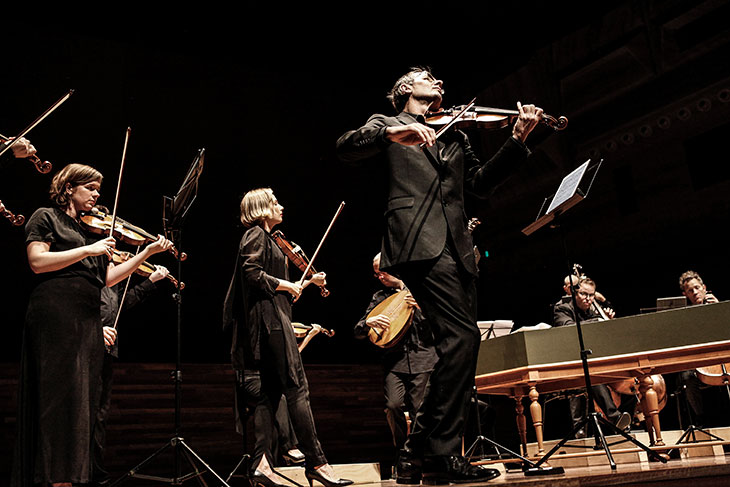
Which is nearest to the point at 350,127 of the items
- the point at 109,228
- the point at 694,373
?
the point at 694,373

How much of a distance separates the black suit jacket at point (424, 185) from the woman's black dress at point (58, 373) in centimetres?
119

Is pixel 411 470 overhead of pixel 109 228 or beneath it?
beneath

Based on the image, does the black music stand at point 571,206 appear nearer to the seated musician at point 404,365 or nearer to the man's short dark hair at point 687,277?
the seated musician at point 404,365

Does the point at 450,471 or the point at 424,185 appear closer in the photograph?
the point at 450,471

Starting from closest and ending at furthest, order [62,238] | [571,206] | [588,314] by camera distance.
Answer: [62,238] → [571,206] → [588,314]

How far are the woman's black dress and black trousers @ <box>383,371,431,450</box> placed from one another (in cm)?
253

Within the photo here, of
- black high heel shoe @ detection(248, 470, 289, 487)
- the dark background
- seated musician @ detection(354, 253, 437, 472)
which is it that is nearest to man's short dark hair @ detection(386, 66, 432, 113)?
black high heel shoe @ detection(248, 470, 289, 487)

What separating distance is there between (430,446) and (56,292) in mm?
1535

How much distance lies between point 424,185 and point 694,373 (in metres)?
4.69

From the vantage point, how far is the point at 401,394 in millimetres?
4777

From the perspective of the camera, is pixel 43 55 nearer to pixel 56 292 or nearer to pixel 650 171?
pixel 56 292

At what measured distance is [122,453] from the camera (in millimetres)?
5621

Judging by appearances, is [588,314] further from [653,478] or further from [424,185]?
[424,185]

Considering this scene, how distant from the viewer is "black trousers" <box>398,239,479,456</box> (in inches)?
87.7
